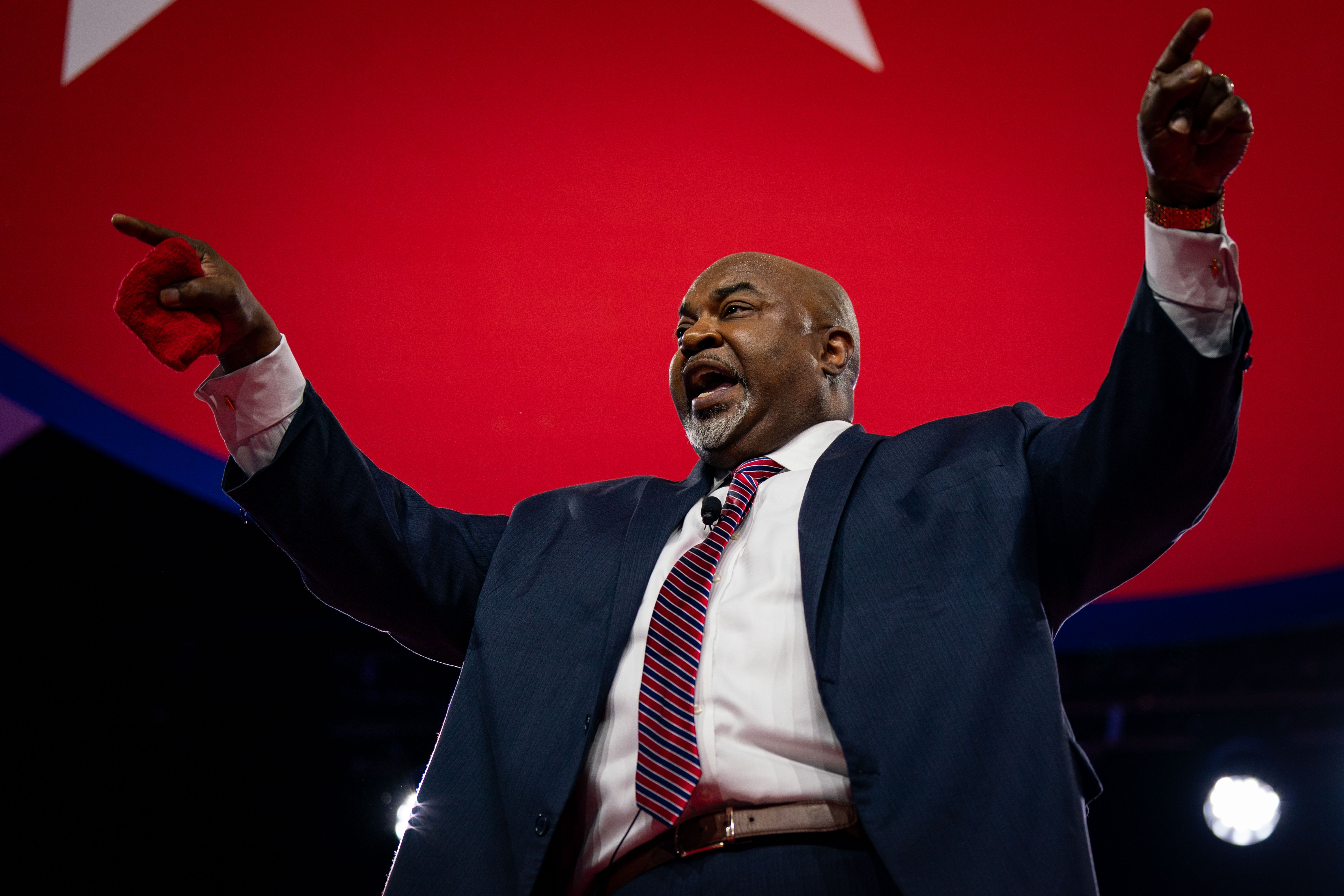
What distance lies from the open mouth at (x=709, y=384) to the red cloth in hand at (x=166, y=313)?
0.87 m

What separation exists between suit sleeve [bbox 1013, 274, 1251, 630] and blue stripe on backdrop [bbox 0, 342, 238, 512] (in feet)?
6.87

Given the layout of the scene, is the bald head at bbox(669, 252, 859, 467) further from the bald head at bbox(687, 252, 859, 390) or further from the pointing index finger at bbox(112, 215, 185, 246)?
the pointing index finger at bbox(112, 215, 185, 246)

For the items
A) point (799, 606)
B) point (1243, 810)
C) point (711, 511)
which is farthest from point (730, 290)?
point (1243, 810)

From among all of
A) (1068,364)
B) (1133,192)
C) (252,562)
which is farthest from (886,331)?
(252,562)

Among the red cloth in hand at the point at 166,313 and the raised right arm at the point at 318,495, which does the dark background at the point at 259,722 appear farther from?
the red cloth in hand at the point at 166,313

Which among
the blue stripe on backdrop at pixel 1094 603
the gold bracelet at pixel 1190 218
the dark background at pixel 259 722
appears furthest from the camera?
the dark background at pixel 259 722

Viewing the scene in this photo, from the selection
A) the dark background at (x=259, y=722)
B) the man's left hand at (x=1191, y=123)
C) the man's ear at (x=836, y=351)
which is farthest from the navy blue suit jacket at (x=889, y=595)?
the dark background at (x=259, y=722)

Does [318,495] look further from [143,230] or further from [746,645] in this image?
[746,645]

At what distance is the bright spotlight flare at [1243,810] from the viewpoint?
427 cm

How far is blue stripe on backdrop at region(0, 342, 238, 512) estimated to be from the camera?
2.68m

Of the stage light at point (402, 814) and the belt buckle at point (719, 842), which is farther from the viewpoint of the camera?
the stage light at point (402, 814)

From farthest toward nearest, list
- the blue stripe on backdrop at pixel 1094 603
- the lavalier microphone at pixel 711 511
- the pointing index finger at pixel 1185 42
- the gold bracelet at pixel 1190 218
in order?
the blue stripe on backdrop at pixel 1094 603
the lavalier microphone at pixel 711 511
the gold bracelet at pixel 1190 218
the pointing index finger at pixel 1185 42

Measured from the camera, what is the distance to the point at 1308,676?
4.63m

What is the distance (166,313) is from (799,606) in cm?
94
